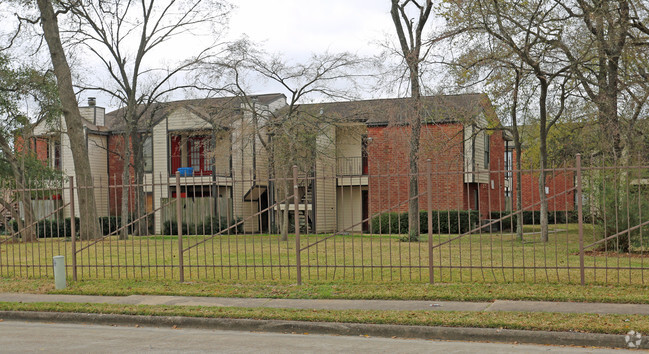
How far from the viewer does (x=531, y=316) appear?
8984 millimetres

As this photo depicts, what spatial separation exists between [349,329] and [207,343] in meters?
1.84

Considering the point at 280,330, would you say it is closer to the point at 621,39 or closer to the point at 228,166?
the point at 621,39

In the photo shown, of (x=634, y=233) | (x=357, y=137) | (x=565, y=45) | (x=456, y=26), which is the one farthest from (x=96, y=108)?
(x=634, y=233)

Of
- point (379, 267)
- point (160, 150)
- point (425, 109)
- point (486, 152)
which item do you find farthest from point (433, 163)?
point (379, 267)

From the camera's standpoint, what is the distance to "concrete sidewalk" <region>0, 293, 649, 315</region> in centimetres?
952

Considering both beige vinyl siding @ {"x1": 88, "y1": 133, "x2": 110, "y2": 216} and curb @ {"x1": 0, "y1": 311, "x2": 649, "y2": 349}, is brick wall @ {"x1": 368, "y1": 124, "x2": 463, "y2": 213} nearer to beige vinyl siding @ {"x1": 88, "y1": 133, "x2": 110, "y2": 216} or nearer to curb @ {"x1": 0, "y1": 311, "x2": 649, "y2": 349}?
curb @ {"x1": 0, "y1": 311, "x2": 649, "y2": 349}

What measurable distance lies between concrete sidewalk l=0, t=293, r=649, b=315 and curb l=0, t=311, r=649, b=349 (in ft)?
2.82

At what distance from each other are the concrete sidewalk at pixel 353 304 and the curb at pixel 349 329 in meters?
0.86

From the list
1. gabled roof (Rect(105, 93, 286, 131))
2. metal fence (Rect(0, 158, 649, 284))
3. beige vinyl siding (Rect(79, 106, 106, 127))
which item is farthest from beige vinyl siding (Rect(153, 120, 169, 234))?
metal fence (Rect(0, 158, 649, 284))

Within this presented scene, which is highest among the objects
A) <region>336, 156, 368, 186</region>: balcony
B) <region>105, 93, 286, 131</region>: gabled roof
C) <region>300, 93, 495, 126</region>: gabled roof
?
<region>105, 93, 286, 131</region>: gabled roof

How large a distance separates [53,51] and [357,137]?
12068 mm

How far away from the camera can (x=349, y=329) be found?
9.04m

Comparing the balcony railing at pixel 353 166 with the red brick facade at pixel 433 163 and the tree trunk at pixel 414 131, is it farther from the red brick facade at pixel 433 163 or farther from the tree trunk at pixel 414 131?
the tree trunk at pixel 414 131

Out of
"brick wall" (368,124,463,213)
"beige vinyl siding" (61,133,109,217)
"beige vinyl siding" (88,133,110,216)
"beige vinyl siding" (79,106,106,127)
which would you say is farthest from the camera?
"beige vinyl siding" (79,106,106,127)
